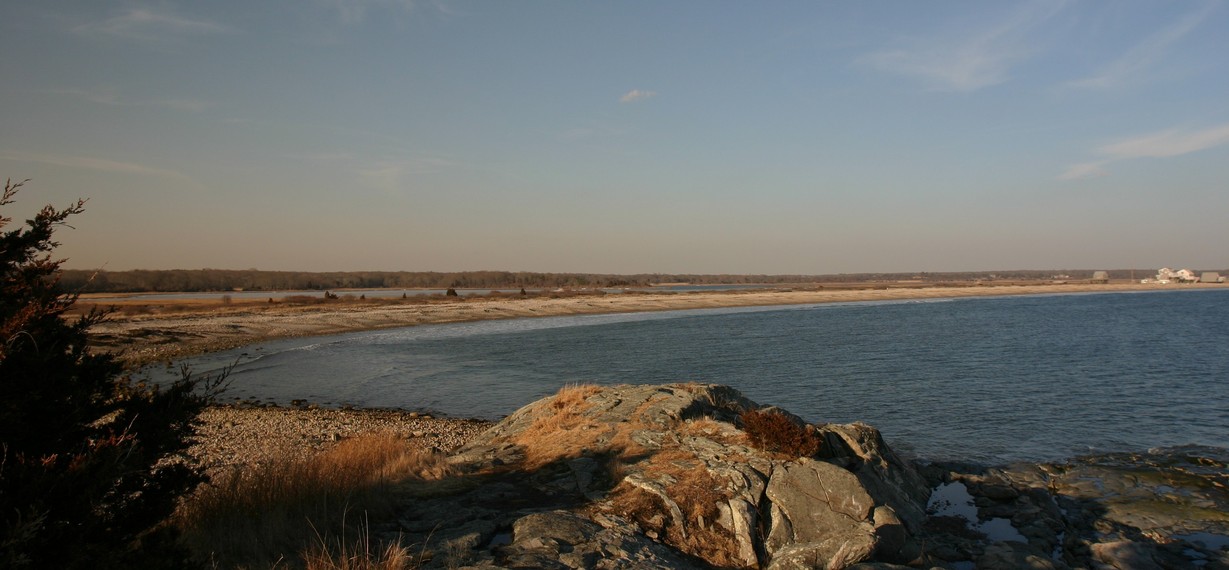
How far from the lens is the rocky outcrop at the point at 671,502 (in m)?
8.73

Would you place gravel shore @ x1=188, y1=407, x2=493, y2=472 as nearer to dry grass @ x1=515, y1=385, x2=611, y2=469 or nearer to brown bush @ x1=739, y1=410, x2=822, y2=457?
dry grass @ x1=515, y1=385, x2=611, y2=469

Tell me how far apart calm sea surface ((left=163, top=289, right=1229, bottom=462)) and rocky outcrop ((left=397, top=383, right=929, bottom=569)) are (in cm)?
769

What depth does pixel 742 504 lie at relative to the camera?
1008cm

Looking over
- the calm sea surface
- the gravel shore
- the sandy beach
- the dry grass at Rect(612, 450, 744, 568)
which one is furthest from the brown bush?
the sandy beach

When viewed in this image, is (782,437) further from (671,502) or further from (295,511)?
(295,511)

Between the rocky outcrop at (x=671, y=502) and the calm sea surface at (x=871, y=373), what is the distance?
769 centimetres

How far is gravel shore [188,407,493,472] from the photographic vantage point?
1534cm

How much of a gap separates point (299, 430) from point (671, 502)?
1260 centimetres

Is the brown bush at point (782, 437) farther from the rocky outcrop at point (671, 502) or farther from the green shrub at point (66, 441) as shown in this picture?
the green shrub at point (66, 441)

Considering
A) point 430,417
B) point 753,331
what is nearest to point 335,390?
point 430,417

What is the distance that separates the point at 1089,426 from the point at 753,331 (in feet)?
110

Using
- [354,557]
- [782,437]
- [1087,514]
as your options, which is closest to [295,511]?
[354,557]

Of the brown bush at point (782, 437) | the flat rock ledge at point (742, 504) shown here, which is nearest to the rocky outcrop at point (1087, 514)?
the flat rock ledge at point (742, 504)

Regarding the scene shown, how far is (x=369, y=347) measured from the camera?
148 ft
